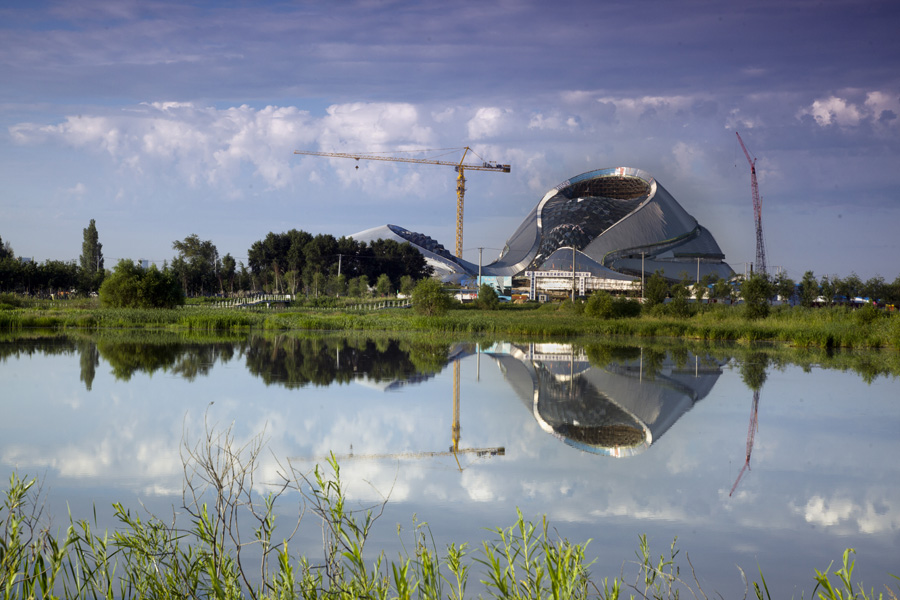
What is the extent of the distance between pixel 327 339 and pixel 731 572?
61.5 ft

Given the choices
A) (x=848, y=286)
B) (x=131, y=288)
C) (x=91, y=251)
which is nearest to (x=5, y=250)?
(x=91, y=251)

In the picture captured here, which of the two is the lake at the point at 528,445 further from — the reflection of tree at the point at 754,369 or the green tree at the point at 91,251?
the green tree at the point at 91,251

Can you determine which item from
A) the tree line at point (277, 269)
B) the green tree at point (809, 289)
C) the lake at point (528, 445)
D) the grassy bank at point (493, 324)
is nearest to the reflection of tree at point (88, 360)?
the lake at point (528, 445)

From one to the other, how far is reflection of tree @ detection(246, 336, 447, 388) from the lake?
146 mm

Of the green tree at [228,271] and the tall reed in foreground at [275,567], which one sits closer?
the tall reed in foreground at [275,567]

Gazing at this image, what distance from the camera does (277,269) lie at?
212 feet

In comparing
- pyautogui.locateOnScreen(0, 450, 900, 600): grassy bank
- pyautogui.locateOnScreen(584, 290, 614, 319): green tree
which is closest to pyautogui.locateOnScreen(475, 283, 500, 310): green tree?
pyautogui.locateOnScreen(584, 290, 614, 319): green tree

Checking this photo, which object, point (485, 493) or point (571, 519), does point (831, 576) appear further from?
point (485, 493)

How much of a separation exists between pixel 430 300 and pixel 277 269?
115ft

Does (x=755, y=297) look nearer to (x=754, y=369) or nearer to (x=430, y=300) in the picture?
(x=430, y=300)

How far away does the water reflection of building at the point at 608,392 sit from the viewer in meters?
8.64

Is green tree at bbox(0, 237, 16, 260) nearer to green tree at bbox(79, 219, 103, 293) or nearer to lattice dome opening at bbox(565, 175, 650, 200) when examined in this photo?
green tree at bbox(79, 219, 103, 293)

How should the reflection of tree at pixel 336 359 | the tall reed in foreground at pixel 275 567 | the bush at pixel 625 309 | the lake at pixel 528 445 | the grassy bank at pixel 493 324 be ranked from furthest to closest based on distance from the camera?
the bush at pixel 625 309
the grassy bank at pixel 493 324
the reflection of tree at pixel 336 359
the lake at pixel 528 445
the tall reed in foreground at pixel 275 567

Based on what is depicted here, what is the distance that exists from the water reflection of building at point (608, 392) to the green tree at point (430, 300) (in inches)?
490
